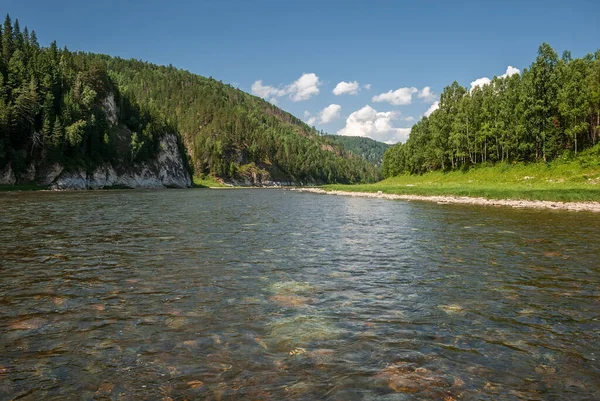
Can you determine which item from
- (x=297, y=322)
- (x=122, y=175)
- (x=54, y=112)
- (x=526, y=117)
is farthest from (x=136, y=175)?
(x=297, y=322)

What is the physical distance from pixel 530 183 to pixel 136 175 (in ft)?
415

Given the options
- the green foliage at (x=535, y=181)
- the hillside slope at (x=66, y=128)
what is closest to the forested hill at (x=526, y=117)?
the green foliage at (x=535, y=181)

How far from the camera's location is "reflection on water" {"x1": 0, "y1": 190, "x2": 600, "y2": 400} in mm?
6621

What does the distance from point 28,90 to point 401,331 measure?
12654 centimetres

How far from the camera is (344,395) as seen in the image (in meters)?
6.26

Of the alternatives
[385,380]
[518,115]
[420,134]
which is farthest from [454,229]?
[420,134]

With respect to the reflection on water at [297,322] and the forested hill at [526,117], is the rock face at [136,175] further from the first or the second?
the forested hill at [526,117]

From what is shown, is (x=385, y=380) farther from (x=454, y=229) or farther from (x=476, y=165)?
(x=476, y=165)

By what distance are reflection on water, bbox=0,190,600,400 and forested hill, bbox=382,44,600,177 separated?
6928cm

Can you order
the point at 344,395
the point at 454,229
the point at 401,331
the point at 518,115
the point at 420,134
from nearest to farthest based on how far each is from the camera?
the point at 344,395 → the point at 401,331 → the point at 454,229 → the point at 518,115 → the point at 420,134

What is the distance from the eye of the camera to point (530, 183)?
223 ft

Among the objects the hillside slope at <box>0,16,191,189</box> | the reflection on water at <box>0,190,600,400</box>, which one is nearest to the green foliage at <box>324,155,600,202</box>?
the reflection on water at <box>0,190,600,400</box>

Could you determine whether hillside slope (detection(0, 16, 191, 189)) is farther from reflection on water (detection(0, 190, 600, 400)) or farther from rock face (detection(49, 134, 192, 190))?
reflection on water (detection(0, 190, 600, 400))

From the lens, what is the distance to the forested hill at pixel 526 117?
7481cm
